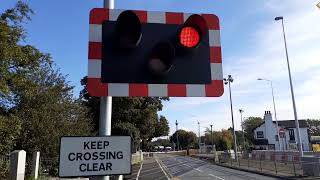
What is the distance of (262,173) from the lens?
32000 millimetres

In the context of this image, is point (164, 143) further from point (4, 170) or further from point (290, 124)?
point (4, 170)

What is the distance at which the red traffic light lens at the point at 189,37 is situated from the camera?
3854 mm

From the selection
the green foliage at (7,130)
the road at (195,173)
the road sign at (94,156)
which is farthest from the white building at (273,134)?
the road sign at (94,156)

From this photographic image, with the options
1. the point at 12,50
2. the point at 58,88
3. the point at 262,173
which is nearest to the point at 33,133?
the point at 58,88

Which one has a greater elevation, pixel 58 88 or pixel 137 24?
pixel 58 88

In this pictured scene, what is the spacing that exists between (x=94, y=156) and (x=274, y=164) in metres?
36.3

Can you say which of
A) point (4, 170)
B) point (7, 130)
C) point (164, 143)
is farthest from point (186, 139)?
point (7, 130)

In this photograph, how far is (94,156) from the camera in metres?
3.30

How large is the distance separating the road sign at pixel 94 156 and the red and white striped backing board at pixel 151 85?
1.55 ft

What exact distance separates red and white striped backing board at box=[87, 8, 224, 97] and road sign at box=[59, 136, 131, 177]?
0.47 meters

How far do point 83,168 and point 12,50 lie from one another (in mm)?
13114

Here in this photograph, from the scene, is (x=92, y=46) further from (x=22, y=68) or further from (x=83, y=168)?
(x=22, y=68)

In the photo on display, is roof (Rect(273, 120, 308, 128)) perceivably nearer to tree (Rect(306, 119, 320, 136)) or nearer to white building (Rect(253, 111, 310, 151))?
white building (Rect(253, 111, 310, 151))

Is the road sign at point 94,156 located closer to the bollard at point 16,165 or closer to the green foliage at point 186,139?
the bollard at point 16,165
